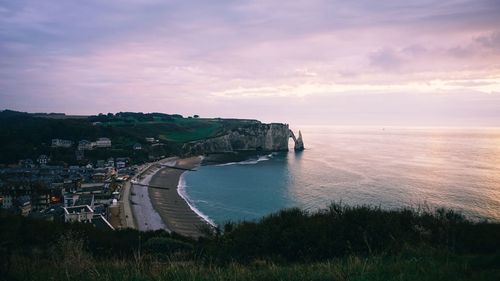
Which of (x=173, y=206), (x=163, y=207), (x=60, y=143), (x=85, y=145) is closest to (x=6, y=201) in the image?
(x=163, y=207)

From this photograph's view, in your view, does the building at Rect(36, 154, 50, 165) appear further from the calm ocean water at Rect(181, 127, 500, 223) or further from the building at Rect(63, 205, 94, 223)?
the building at Rect(63, 205, 94, 223)

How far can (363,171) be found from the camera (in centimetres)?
5009

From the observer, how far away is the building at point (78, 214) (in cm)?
2334

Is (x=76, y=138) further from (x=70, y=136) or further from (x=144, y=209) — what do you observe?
(x=144, y=209)

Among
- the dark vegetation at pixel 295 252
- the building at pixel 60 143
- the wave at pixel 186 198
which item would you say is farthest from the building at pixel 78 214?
the building at pixel 60 143

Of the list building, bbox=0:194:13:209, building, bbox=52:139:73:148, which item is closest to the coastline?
building, bbox=0:194:13:209

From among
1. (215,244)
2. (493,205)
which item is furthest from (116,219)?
(493,205)

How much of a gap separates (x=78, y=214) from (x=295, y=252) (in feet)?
66.1

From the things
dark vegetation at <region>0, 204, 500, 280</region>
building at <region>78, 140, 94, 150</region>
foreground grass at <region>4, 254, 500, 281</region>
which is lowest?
building at <region>78, 140, 94, 150</region>

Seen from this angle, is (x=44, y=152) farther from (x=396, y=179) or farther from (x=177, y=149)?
(x=396, y=179)

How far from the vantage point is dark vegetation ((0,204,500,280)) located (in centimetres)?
421

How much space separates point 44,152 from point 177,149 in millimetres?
25611

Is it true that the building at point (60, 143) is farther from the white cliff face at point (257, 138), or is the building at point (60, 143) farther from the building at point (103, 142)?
the white cliff face at point (257, 138)

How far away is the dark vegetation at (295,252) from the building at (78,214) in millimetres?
11471
